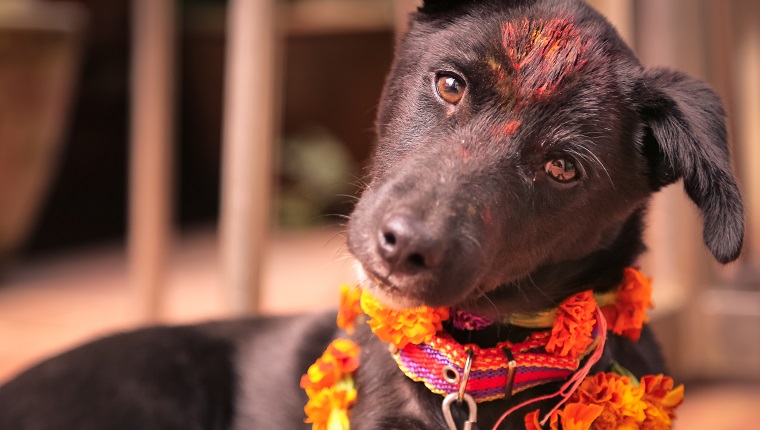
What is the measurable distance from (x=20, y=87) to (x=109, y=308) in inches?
38.0

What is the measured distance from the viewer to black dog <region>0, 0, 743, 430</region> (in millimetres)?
1196

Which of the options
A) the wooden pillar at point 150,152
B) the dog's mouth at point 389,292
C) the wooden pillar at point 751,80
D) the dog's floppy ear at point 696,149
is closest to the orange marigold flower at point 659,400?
the dog's floppy ear at point 696,149

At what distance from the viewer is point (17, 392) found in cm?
165

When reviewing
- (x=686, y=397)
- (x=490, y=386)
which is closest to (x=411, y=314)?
(x=490, y=386)

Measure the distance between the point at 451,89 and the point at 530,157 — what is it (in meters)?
0.17

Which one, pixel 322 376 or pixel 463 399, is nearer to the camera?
pixel 463 399

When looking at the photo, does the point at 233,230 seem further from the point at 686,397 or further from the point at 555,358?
the point at 686,397

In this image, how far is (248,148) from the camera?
2162mm

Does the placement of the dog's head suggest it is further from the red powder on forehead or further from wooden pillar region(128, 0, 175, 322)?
wooden pillar region(128, 0, 175, 322)

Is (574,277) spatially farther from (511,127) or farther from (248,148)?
(248,148)

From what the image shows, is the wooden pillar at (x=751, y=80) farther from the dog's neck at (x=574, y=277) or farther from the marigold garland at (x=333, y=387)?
the marigold garland at (x=333, y=387)

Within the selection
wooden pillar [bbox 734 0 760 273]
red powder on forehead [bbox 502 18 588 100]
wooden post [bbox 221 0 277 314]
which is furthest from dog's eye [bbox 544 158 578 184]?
wooden pillar [bbox 734 0 760 273]

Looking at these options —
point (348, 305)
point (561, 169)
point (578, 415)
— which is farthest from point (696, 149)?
point (348, 305)

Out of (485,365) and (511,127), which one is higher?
(511,127)
